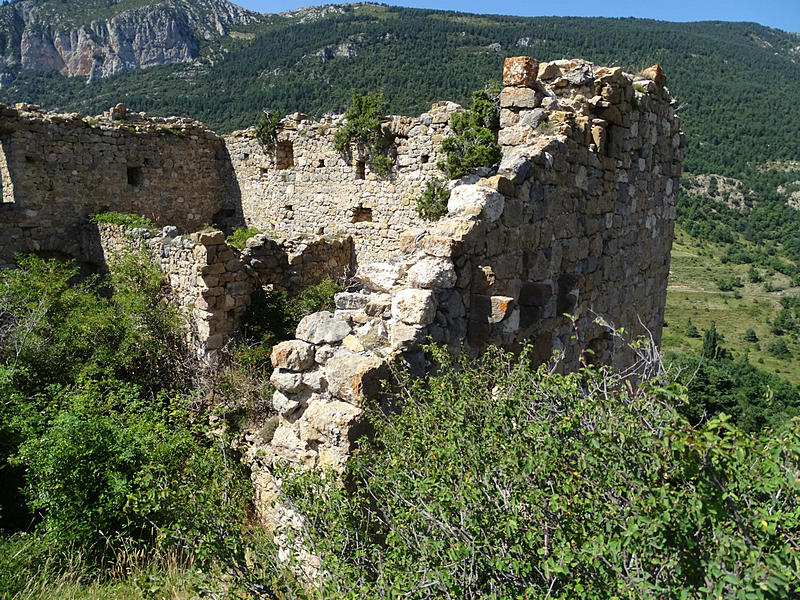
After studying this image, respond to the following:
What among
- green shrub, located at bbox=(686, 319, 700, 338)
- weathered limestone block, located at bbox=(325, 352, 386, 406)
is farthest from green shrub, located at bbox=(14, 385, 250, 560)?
green shrub, located at bbox=(686, 319, 700, 338)

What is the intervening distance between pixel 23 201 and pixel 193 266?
525cm

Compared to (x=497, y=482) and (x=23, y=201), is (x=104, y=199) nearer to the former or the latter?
(x=23, y=201)

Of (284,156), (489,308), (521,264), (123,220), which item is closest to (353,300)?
(489,308)

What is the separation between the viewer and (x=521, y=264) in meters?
4.46

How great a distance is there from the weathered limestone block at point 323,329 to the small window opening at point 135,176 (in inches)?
369

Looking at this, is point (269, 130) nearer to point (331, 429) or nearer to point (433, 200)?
point (433, 200)

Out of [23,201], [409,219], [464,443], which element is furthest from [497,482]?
[23,201]

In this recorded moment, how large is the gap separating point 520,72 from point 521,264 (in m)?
1.83

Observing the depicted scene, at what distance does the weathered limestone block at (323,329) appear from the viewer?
373 centimetres

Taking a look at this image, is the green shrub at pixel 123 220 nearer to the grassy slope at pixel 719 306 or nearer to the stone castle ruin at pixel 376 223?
the stone castle ruin at pixel 376 223

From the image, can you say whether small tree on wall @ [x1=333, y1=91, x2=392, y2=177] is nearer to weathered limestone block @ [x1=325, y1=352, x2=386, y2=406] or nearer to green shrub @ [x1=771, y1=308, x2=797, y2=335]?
weathered limestone block @ [x1=325, y1=352, x2=386, y2=406]

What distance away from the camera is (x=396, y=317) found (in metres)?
3.65

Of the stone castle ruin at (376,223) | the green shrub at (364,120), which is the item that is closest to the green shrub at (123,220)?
the stone castle ruin at (376,223)

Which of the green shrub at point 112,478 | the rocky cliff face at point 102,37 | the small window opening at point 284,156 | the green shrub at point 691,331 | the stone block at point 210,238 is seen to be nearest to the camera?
the green shrub at point 112,478
